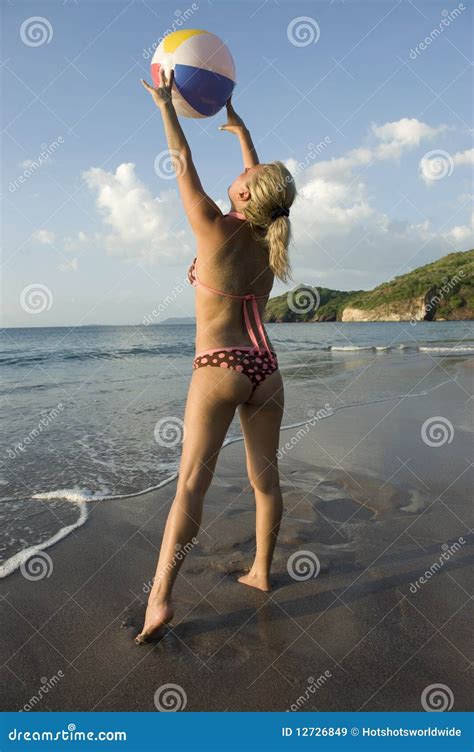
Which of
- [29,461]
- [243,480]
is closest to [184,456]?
[243,480]

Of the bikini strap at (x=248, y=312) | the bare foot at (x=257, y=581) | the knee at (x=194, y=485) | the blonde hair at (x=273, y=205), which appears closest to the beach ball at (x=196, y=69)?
the blonde hair at (x=273, y=205)

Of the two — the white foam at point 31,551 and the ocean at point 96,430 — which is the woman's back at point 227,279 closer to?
the white foam at point 31,551

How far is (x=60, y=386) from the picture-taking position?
13.2 metres

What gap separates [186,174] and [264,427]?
1369 mm

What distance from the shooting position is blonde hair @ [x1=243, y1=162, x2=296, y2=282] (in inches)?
105

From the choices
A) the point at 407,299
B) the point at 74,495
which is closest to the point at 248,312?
the point at 74,495

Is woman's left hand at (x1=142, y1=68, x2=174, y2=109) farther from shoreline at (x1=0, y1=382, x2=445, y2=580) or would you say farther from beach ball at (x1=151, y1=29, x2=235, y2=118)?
shoreline at (x1=0, y1=382, x2=445, y2=580)

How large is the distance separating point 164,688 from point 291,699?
0.54 metres

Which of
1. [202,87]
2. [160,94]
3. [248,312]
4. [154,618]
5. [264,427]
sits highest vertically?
[202,87]

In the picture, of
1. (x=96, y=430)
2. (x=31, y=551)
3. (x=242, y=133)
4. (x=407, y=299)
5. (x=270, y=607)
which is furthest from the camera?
(x=407, y=299)

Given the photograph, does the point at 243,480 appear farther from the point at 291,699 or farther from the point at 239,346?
the point at 291,699

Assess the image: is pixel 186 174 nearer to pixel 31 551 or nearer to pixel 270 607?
pixel 270 607

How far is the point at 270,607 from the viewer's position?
2.95m

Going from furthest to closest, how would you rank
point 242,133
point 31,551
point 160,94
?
point 31,551 < point 242,133 < point 160,94
